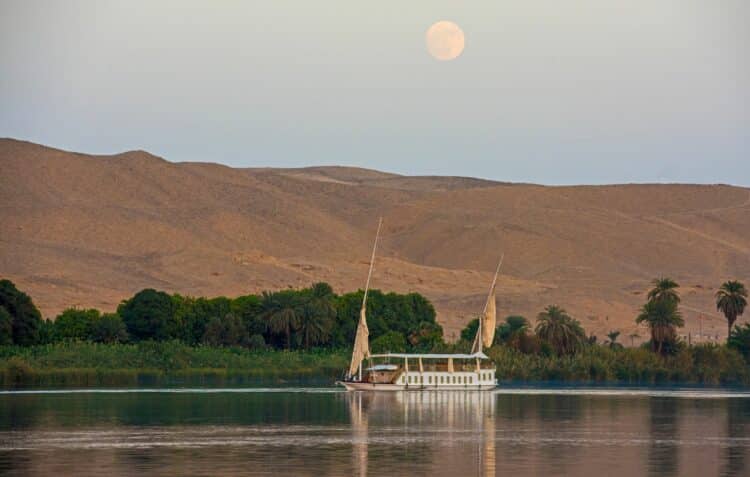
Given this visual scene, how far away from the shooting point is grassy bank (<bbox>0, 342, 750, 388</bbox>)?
88375 mm

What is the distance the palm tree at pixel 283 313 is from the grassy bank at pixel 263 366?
9.38ft

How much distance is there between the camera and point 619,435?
50.2 m

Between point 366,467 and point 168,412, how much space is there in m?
23.8

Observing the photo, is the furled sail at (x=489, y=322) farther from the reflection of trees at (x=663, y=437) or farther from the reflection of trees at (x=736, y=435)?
the reflection of trees at (x=663, y=437)

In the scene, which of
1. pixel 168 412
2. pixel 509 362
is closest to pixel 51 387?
pixel 168 412

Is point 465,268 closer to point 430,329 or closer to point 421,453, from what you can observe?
point 430,329

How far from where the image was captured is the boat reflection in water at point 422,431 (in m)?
39.5

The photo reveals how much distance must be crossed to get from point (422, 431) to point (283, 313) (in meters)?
57.4

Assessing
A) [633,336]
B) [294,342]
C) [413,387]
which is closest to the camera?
[413,387]

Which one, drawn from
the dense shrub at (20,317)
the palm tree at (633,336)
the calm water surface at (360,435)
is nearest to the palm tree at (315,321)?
the dense shrub at (20,317)

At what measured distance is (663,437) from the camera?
4959cm

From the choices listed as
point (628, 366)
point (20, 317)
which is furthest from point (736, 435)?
point (20, 317)

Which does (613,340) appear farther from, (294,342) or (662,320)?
(294,342)

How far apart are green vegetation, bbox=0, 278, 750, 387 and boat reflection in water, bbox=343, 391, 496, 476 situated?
1638 centimetres
